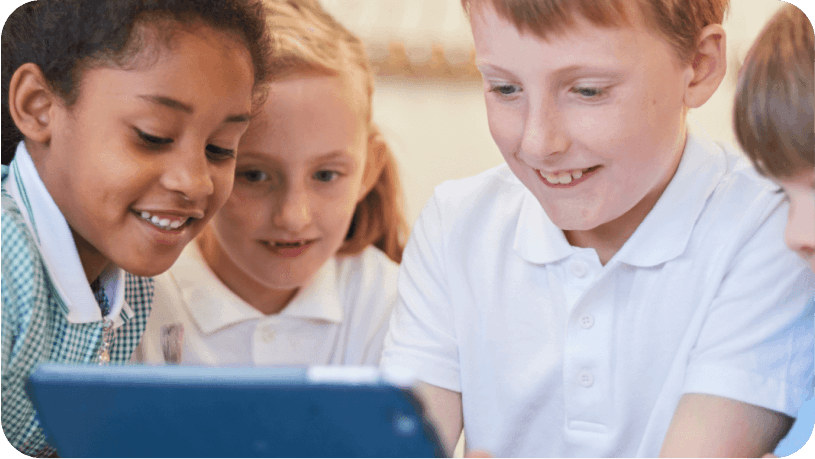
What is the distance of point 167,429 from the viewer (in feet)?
1.36

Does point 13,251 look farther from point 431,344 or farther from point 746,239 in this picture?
point 746,239

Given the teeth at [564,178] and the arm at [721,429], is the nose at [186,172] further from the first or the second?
the arm at [721,429]

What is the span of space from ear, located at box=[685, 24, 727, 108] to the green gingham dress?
520 millimetres

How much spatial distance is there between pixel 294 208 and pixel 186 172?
5.4 inches

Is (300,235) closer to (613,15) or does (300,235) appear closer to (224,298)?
(224,298)

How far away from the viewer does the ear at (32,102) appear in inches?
23.8

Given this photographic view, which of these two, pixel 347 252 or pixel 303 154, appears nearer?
pixel 303 154

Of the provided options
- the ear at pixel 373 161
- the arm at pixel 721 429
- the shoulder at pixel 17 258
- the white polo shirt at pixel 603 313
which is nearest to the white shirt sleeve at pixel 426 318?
the white polo shirt at pixel 603 313

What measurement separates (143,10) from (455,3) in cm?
26

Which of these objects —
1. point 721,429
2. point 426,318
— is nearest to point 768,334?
point 721,429

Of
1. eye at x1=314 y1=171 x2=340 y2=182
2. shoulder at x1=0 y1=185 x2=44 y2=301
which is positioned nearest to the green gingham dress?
shoulder at x1=0 y1=185 x2=44 y2=301

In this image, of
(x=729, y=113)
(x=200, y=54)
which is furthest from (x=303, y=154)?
(x=729, y=113)

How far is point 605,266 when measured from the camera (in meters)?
0.65

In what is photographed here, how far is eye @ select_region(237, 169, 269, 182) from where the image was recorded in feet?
2.37
